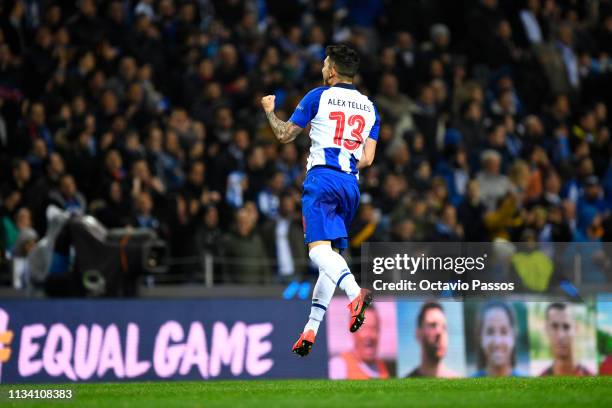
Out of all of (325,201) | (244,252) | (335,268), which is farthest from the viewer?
(244,252)

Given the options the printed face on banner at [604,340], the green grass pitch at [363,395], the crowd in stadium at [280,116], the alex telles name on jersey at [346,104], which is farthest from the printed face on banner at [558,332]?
the alex telles name on jersey at [346,104]

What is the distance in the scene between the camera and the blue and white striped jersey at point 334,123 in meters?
11.3

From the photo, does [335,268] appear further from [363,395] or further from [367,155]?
[363,395]

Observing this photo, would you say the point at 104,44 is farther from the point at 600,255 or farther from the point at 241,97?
the point at 600,255

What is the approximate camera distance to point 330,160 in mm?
11273

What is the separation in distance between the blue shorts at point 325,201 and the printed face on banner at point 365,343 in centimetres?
494

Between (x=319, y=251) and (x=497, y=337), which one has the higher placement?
(x=319, y=251)

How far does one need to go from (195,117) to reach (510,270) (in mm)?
7115

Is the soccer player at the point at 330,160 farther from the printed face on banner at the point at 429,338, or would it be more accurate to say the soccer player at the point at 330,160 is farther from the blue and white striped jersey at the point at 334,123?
the printed face on banner at the point at 429,338

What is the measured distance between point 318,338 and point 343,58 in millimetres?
5774

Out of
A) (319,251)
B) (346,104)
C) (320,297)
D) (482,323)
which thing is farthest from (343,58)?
(482,323)

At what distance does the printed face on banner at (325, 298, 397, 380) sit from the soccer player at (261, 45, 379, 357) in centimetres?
479

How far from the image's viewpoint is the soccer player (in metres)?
11.2

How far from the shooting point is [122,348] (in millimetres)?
15945
